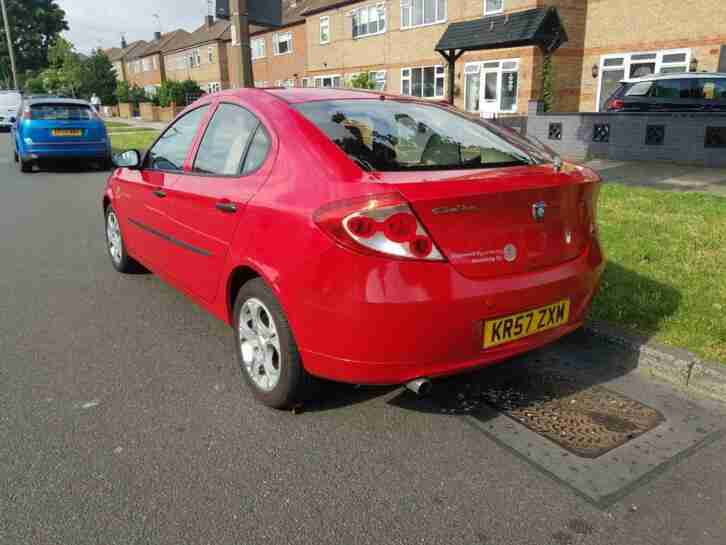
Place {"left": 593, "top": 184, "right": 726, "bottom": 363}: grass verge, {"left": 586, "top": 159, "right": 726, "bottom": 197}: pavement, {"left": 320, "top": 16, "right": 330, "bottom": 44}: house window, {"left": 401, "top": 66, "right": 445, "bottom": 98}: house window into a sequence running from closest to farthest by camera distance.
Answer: {"left": 593, "top": 184, "right": 726, "bottom": 363}: grass verge → {"left": 586, "top": 159, "right": 726, "bottom": 197}: pavement → {"left": 401, "top": 66, "right": 445, "bottom": 98}: house window → {"left": 320, "top": 16, "right": 330, "bottom": 44}: house window

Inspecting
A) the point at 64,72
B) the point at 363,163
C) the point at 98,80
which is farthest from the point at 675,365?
the point at 64,72

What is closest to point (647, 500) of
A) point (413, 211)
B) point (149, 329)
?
point (413, 211)

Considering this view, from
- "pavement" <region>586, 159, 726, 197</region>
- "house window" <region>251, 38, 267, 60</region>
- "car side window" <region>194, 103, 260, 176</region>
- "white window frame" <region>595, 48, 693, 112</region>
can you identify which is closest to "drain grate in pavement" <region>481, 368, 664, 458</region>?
"car side window" <region>194, 103, 260, 176</region>

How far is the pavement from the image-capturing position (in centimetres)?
919

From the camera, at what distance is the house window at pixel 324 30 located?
35000 millimetres

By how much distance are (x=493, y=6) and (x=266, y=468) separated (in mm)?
25158

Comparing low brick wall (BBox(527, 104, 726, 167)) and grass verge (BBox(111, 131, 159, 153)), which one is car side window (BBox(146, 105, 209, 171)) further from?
grass verge (BBox(111, 131, 159, 153))

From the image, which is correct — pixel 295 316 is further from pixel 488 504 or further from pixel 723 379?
pixel 723 379

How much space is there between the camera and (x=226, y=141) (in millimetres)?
3592

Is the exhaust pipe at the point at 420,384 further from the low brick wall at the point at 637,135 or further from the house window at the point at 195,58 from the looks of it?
the house window at the point at 195,58

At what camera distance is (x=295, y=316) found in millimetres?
2799

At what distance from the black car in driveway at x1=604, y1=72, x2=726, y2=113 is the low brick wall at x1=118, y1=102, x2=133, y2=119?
36.8 meters

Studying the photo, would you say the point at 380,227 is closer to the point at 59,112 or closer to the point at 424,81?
the point at 59,112

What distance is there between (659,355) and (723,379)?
A: 360 mm
